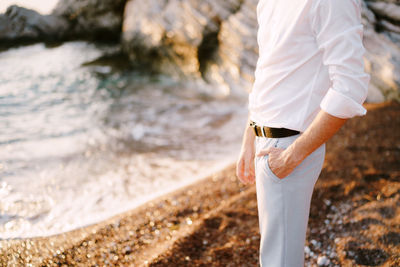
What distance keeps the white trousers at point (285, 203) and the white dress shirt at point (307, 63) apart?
0.19 metres

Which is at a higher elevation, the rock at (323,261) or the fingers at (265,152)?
the fingers at (265,152)

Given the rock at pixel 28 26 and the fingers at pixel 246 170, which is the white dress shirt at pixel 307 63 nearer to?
the fingers at pixel 246 170

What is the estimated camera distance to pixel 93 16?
16781mm

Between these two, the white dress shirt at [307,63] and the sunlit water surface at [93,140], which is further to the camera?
the sunlit water surface at [93,140]

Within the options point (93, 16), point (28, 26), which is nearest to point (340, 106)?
point (28, 26)

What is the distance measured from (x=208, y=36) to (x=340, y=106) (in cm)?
948

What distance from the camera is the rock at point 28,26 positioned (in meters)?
8.16

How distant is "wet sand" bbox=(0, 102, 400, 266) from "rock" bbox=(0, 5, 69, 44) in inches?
267

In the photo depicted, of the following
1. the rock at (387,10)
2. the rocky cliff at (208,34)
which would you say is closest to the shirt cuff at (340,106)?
the rocky cliff at (208,34)

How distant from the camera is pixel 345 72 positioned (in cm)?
133

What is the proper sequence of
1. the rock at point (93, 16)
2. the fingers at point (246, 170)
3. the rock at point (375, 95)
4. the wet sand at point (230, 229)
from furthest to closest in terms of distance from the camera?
the rock at point (93, 16) < the rock at point (375, 95) < the wet sand at point (230, 229) < the fingers at point (246, 170)

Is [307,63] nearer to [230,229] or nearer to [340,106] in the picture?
[340,106]

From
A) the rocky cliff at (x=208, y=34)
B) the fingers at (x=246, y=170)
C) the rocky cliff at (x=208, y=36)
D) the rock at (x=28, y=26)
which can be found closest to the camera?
the fingers at (x=246, y=170)

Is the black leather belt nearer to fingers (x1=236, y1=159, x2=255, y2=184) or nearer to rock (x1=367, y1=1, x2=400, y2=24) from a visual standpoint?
fingers (x1=236, y1=159, x2=255, y2=184)
